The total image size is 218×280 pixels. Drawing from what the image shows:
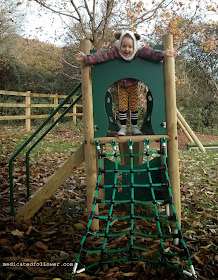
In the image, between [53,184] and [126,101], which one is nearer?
[53,184]

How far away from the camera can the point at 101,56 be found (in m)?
2.72

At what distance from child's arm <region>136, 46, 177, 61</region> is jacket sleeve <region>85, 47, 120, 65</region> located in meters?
0.24

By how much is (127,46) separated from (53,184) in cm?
167

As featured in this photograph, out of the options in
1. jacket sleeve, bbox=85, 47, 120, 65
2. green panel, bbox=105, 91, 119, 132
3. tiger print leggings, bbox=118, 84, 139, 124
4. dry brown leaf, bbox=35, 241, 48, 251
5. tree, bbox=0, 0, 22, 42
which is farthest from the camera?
tree, bbox=0, 0, 22, 42

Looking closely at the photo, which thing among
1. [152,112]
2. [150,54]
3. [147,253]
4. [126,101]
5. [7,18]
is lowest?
[147,253]

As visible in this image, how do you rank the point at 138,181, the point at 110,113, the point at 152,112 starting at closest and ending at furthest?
the point at 152,112 < the point at 138,181 < the point at 110,113

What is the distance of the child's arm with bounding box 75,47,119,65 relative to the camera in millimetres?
2711

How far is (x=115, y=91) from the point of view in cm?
1167

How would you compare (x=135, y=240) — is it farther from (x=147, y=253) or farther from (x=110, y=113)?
(x=110, y=113)

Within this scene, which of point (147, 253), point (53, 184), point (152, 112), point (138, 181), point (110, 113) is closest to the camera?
point (147, 253)

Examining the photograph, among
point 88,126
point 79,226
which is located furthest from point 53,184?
point 88,126

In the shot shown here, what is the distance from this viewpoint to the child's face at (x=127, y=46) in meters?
2.69

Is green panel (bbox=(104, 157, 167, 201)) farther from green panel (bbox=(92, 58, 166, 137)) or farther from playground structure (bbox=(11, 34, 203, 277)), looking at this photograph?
green panel (bbox=(92, 58, 166, 137))

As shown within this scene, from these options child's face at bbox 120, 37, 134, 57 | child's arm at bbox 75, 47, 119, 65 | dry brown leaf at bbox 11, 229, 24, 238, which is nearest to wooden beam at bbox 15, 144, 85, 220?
dry brown leaf at bbox 11, 229, 24, 238
